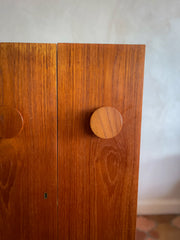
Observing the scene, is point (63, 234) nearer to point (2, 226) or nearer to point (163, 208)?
A: point (2, 226)

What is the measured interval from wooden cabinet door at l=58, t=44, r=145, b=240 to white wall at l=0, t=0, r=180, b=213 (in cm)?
115

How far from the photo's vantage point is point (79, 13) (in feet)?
6.31

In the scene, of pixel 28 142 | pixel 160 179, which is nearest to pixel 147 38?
pixel 160 179

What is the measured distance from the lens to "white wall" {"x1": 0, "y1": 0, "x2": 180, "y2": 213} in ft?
6.22

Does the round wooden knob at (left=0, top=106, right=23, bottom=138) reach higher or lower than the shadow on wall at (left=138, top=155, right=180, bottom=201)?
higher

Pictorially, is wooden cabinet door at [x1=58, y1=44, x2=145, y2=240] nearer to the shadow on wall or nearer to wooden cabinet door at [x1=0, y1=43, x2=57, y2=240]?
wooden cabinet door at [x1=0, y1=43, x2=57, y2=240]

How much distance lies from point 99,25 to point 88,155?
1418 millimetres

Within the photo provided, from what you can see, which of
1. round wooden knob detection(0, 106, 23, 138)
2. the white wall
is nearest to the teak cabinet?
round wooden knob detection(0, 106, 23, 138)

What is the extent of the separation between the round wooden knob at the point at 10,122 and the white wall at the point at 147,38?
1.26m

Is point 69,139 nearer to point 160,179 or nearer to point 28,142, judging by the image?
point 28,142

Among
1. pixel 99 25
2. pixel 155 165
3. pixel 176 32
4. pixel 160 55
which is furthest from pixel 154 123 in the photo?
pixel 99 25

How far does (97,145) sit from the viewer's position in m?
0.97

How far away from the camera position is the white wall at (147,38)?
190 cm

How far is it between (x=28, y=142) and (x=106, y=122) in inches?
14.4
